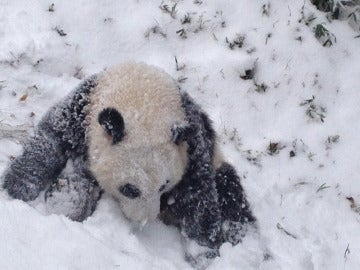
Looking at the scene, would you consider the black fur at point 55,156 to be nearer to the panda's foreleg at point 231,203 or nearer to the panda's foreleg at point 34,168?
the panda's foreleg at point 34,168

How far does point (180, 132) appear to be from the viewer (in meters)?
4.09

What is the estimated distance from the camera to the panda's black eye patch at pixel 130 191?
13.4 feet

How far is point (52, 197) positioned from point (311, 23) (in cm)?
330

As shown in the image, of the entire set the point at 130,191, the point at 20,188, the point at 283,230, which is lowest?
the point at 283,230

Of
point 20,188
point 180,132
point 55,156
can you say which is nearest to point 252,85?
point 180,132

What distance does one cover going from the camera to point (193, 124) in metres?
4.32

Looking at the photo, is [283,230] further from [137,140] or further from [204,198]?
[137,140]

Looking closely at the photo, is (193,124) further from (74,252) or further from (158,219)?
(74,252)

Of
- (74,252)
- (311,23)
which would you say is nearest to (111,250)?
(74,252)

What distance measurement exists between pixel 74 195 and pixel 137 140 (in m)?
0.66

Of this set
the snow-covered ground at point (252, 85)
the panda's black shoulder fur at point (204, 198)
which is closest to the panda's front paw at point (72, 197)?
the snow-covered ground at point (252, 85)

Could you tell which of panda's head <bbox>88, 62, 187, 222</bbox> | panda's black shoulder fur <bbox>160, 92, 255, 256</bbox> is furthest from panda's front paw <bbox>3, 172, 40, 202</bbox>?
panda's black shoulder fur <bbox>160, 92, 255, 256</bbox>

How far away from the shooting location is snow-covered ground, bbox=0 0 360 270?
16.3 feet

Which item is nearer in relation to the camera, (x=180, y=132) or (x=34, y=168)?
(x=180, y=132)
